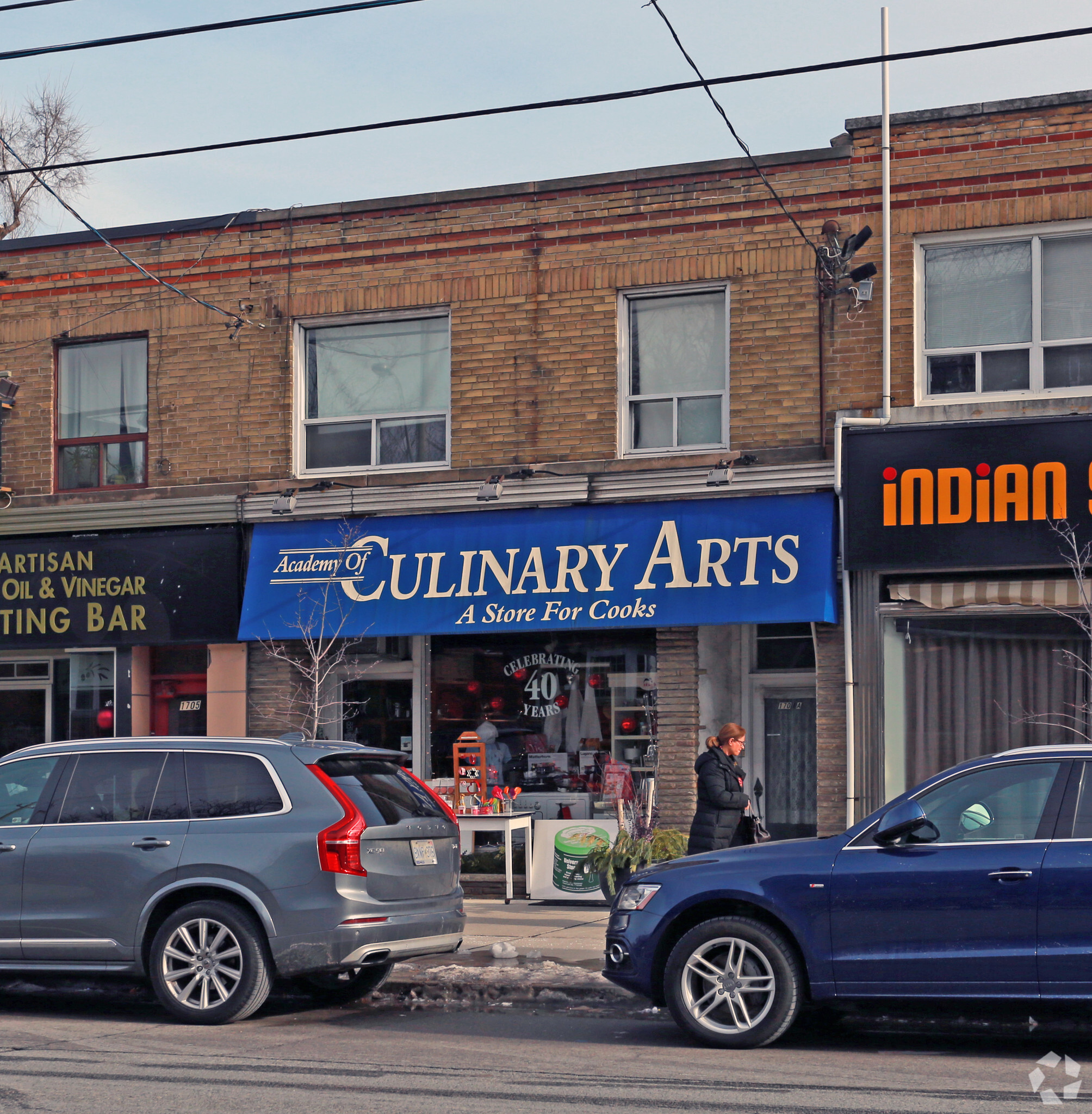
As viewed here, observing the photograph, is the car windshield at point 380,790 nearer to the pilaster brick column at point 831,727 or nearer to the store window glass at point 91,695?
the pilaster brick column at point 831,727

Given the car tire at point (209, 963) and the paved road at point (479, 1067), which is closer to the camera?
the paved road at point (479, 1067)

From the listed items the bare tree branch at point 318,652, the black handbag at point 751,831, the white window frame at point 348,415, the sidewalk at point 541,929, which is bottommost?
the sidewalk at point 541,929

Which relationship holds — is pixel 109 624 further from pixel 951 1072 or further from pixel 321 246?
pixel 951 1072

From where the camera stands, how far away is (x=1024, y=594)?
13.4 metres

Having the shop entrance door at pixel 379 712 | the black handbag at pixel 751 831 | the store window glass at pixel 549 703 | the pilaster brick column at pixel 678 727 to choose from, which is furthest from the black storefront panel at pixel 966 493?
the shop entrance door at pixel 379 712

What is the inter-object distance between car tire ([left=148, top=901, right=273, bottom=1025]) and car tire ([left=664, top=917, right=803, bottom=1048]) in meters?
2.51

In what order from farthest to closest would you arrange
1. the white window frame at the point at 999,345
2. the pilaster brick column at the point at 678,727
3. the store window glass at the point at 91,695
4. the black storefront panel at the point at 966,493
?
1. the store window glass at the point at 91,695
2. the pilaster brick column at the point at 678,727
3. the white window frame at the point at 999,345
4. the black storefront panel at the point at 966,493

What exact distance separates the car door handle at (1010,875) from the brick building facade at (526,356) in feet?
20.7

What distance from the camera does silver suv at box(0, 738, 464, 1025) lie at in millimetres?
8992

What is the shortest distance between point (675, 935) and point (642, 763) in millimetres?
6762

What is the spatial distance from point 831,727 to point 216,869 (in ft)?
22.2

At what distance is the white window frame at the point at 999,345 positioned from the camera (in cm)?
1371

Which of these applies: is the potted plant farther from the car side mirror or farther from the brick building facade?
the car side mirror

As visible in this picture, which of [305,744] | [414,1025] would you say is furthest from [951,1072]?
[305,744]
